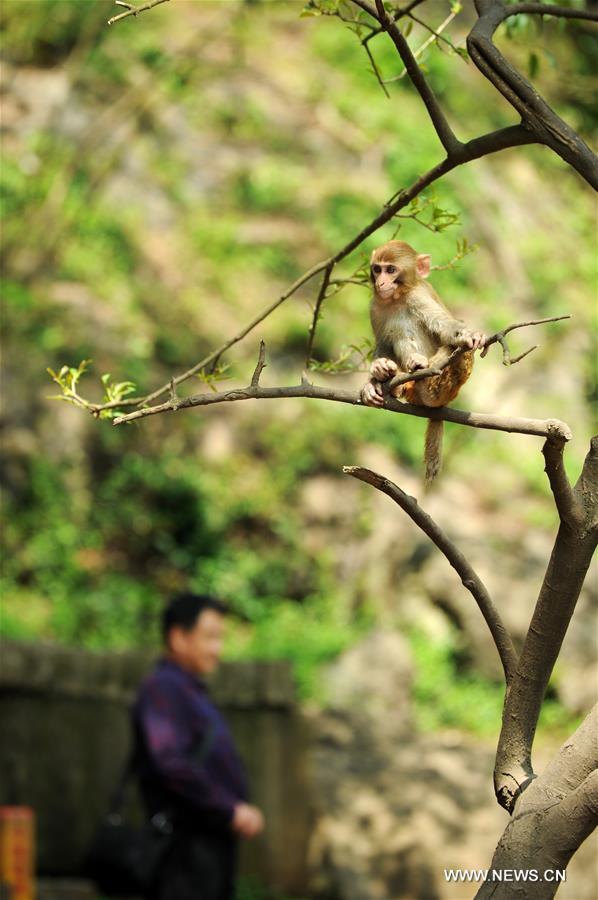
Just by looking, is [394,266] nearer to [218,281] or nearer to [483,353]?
[483,353]

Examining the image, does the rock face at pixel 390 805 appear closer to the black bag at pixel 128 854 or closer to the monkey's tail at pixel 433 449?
the black bag at pixel 128 854

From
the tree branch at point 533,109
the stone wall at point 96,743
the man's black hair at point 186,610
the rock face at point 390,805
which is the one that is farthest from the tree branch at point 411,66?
the stone wall at point 96,743

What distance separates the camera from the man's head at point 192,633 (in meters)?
5.10

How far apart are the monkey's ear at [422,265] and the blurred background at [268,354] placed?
358 centimetres

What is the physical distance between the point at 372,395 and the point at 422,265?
726mm

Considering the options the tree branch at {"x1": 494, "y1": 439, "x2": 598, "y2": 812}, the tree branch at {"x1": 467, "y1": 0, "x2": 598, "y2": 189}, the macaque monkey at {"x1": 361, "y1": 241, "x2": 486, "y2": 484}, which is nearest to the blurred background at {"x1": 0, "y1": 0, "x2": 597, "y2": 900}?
the macaque monkey at {"x1": 361, "y1": 241, "x2": 486, "y2": 484}

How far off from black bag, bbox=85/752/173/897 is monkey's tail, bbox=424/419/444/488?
2111 millimetres

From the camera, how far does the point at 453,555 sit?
262 cm

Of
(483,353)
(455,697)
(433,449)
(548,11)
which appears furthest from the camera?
(455,697)

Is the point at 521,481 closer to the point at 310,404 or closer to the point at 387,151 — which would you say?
the point at 310,404

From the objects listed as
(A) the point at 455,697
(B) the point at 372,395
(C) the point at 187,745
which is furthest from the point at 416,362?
(A) the point at 455,697

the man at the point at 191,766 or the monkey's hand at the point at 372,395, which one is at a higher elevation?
the monkey's hand at the point at 372,395

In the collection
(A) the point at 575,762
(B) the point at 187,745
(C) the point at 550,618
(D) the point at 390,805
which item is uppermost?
(C) the point at 550,618

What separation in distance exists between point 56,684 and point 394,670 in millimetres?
2440
